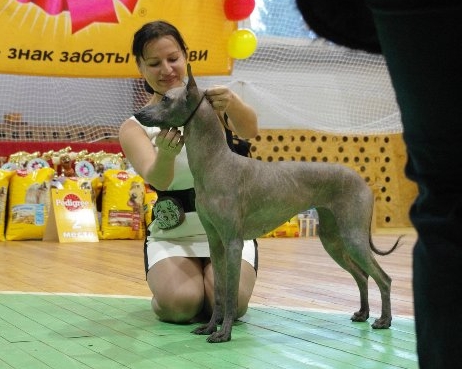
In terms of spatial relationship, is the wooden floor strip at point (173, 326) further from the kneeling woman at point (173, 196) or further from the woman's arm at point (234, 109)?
the woman's arm at point (234, 109)

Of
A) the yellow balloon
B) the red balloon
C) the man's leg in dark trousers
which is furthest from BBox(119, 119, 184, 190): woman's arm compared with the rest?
the red balloon

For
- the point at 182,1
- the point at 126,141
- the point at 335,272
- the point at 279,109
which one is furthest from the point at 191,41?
the point at 126,141

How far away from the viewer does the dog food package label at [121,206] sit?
6.47 m

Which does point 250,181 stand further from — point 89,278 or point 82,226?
point 82,226

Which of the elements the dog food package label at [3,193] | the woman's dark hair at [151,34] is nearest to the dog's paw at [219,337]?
the woman's dark hair at [151,34]

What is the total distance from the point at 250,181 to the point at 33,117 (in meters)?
5.11

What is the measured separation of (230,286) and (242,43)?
3.46 m

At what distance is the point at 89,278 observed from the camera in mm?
3799

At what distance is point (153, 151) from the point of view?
2.66 metres

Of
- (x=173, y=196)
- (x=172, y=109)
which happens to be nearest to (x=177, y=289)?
(x=173, y=196)

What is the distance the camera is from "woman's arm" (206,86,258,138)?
7.38 ft

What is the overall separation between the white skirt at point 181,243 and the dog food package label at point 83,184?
367 centimetres

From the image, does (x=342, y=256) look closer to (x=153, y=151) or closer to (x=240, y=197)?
(x=240, y=197)

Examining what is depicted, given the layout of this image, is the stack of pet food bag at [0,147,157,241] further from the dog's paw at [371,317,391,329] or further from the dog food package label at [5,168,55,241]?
the dog's paw at [371,317,391,329]
